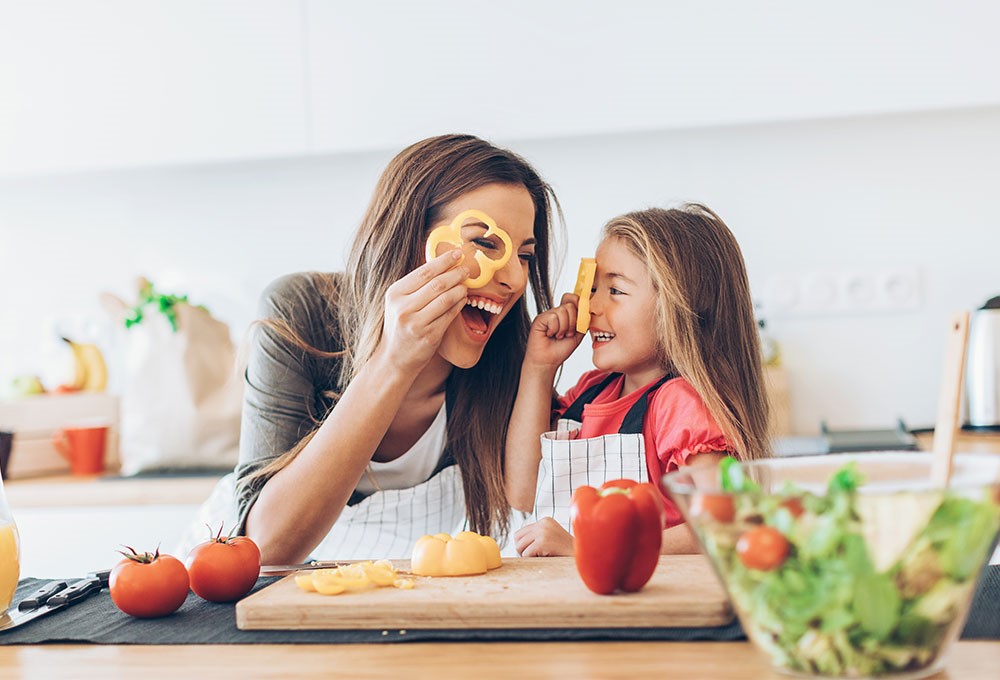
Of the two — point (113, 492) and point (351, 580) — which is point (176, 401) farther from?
point (351, 580)

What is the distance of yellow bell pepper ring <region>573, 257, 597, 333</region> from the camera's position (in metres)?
1.49

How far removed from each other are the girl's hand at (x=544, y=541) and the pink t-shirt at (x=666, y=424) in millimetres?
190

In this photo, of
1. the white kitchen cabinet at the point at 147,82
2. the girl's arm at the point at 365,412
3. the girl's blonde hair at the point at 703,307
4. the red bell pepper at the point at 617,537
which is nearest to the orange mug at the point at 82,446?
the white kitchen cabinet at the point at 147,82

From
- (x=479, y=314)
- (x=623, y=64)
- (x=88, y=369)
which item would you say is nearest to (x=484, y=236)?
(x=479, y=314)

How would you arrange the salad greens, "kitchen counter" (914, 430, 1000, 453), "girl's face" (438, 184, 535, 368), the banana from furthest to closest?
the banana → "kitchen counter" (914, 430, 1000, 453) → "girl's face" (438, 184, 535, 368) → the salad greens

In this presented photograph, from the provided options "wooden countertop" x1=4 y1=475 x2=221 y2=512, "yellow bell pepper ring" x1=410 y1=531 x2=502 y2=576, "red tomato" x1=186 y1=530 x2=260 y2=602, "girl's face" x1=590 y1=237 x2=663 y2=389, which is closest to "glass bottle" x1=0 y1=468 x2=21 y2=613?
"red tomato" x1=186 y1=530 x2=260 y2=602

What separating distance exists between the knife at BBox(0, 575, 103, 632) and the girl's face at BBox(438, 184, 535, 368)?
1.92 ft

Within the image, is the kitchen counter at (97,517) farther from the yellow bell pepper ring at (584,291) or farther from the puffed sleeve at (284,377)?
the yellow bell pepper ring at (584,291)

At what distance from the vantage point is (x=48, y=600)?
40.3 inches

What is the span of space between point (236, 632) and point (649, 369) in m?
0.81

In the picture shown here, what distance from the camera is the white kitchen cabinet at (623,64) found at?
2.17 metres

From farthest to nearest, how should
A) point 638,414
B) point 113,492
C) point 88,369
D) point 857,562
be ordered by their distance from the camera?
point 88,369, point 113,492, point 638,414, point 857,562

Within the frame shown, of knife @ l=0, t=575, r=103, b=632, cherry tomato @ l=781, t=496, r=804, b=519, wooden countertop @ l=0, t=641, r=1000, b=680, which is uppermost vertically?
cherry tomato @ l=781, t=496, r=804, b=519

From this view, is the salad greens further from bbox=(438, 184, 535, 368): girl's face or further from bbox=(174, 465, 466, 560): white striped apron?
bbox=(174, 465, 466, 560): white striped apron
